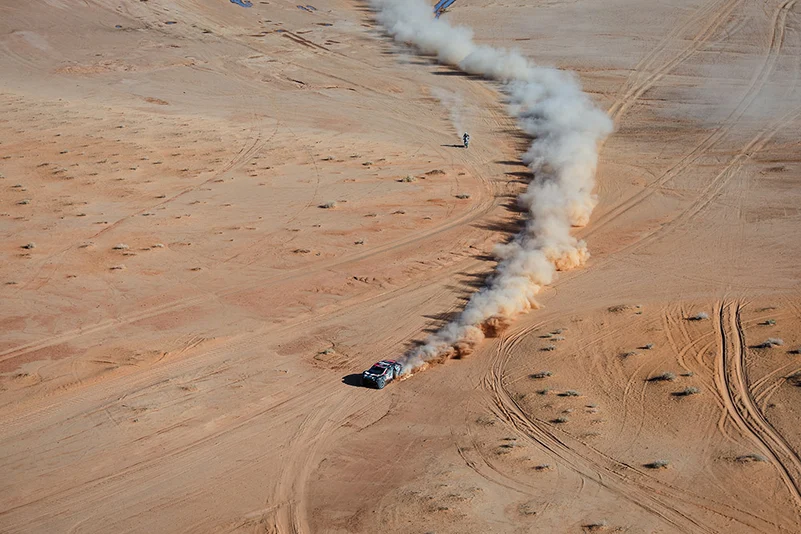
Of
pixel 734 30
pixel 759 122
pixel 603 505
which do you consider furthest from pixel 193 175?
pixel 734 30

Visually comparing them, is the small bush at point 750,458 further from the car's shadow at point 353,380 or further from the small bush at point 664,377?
the car's shadow at point 353,380

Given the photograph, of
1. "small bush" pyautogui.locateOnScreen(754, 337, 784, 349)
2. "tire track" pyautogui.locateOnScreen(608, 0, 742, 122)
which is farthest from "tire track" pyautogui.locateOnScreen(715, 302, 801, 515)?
"tire track" pyautogui.locateOnScreen(608, 0, 742, 122)

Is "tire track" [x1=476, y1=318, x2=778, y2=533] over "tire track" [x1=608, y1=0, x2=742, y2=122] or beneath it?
beneath

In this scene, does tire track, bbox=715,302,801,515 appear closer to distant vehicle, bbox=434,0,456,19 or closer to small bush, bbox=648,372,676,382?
small bush, bbox=648,372,676,382

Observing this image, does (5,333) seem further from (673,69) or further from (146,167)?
(673,69)

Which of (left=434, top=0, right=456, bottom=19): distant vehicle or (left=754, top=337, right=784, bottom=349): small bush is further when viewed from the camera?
(left=434, top=0, right=456, bottom=19): distant vehicle

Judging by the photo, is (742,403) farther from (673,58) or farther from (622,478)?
(673,58)

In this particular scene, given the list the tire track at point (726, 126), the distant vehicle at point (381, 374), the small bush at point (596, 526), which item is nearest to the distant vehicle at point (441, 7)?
the tire track at point (726, 126)
